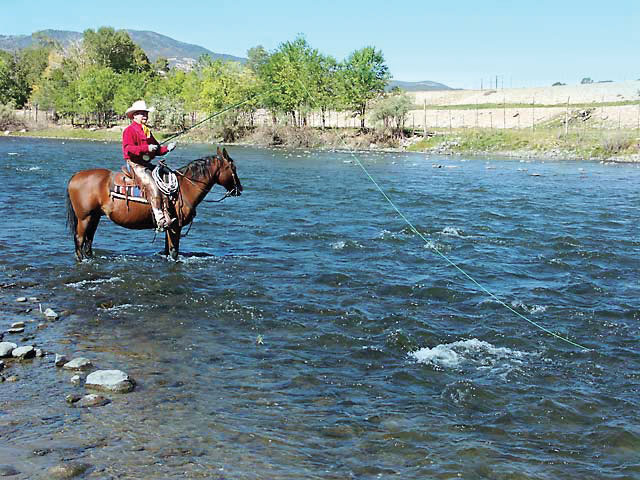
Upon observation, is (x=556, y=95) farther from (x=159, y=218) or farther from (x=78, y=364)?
(x=78, y=364)

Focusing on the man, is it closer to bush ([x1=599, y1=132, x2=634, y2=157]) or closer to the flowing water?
the flowing water

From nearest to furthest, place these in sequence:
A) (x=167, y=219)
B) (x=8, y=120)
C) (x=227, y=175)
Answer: (x=167, y=219)
(x=227, y=175)
(x=8, y=120)

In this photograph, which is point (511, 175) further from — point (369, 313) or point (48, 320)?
point (48, 320)

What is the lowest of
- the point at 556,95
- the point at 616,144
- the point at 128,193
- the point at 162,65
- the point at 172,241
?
the point at 172,241

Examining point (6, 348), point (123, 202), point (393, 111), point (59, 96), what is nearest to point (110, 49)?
point (59, 96)

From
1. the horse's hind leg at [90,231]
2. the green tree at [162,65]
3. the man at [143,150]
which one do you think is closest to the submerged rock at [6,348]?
the man at [143,150]

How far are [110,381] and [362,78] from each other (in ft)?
242

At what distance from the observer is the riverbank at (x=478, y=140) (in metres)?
50.9

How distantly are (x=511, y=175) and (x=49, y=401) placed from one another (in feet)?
113

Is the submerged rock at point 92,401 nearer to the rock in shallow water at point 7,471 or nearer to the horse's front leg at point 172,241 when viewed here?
the rock in shallow water at point 7,471

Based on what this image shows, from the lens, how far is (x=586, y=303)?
11422mm

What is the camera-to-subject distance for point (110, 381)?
714 centimetres

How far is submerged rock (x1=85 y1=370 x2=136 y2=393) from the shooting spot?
7070mm

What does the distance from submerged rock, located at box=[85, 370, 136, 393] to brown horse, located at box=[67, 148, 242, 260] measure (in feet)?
20.6
